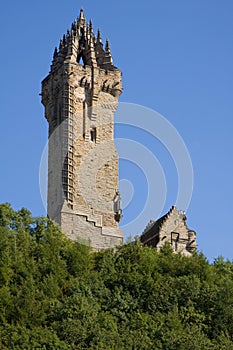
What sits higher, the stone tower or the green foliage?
the stone tower

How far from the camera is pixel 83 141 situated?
278 ft

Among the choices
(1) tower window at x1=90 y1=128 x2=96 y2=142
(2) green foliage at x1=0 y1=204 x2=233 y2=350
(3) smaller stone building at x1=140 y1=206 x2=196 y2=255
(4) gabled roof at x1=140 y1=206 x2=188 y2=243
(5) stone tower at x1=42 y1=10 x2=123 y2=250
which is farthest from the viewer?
(1) tower window at x1=90 y1=128 x2=96 y2=142

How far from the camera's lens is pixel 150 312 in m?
65.5

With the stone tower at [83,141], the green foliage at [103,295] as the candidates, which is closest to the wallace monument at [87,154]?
the stone tower at [83,141]

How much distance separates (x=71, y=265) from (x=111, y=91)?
22041mm

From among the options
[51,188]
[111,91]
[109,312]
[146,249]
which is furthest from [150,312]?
[111,91]

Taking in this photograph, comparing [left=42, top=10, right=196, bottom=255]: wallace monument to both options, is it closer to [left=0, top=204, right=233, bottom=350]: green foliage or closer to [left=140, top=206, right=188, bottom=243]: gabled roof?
[left=140, top=206, right=188, bottom=243]: gabled roof

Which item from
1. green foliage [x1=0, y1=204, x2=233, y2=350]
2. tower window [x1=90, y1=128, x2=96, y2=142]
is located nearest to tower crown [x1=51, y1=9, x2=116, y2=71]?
tower window [x1=90, y1=128, x2=96, y2=142]

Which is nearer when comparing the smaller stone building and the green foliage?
the green foliage

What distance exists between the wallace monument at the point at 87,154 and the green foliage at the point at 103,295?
752cm

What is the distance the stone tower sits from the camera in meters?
81.3

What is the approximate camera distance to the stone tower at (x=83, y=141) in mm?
81312

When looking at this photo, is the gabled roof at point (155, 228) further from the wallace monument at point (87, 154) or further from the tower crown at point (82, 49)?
the tower crown at point (82, 49)

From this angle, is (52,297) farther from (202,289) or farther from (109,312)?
(202,289)
